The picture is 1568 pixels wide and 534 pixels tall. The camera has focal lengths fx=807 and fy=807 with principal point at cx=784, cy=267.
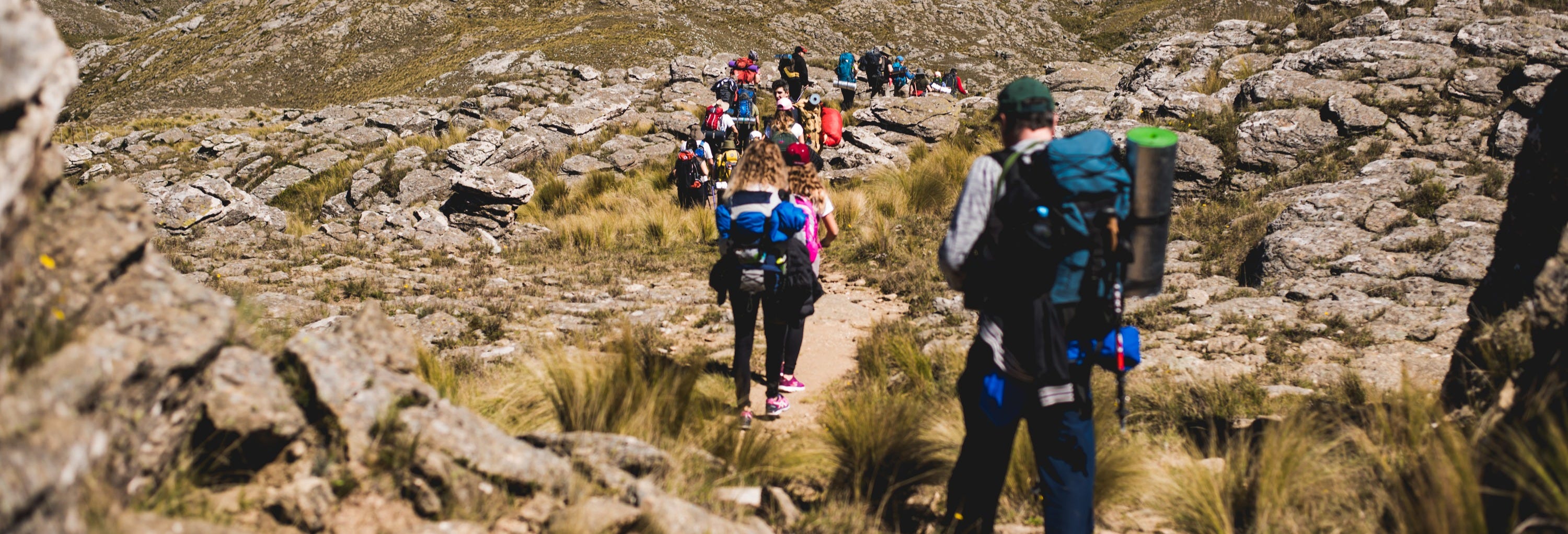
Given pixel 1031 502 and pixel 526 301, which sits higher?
pixel 1031 502

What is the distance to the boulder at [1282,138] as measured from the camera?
1134cm

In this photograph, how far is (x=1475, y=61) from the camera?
12391mm

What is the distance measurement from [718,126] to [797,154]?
25.1 ft

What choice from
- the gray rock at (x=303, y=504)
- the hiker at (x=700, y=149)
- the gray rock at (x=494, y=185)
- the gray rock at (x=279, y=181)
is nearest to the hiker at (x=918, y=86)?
the hiker at (x=700, y=149)

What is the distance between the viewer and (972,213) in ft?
9.97

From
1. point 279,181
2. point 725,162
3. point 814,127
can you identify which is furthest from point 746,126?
point 279,181

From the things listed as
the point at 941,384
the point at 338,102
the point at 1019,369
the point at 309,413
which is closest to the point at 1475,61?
the point at 941,384

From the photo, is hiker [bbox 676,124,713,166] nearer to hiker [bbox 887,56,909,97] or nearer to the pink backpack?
the pink backpack

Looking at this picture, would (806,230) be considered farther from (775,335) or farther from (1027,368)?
(1027,368)

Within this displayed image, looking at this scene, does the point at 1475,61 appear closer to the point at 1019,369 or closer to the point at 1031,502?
the point at 1031,502

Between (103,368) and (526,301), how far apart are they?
7254 mm

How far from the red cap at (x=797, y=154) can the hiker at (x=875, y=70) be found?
1478cm

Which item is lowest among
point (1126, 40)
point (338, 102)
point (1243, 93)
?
point (338, 102)

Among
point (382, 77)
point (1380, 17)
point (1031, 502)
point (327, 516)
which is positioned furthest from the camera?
point (382, 77)
